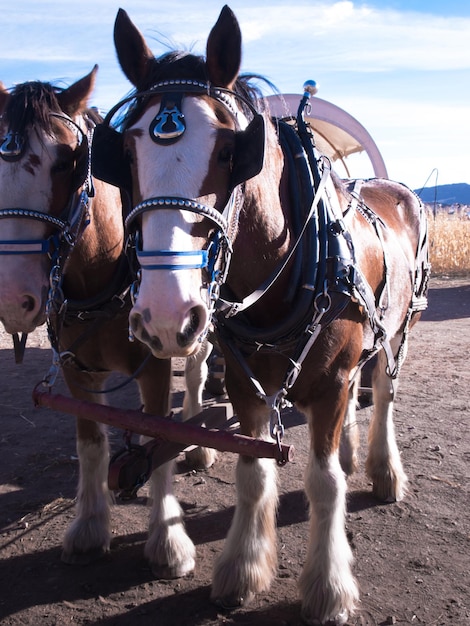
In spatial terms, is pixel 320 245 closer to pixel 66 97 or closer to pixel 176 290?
pixel 176 290

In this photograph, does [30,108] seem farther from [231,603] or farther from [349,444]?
[349,444]

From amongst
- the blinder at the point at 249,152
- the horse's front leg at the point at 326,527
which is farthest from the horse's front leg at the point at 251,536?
the blinder at the point at 249,152

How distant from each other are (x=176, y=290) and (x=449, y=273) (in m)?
11.4

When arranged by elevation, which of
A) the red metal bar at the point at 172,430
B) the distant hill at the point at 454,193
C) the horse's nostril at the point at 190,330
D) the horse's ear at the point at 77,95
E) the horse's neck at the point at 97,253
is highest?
the distant hill at the point at 454,193

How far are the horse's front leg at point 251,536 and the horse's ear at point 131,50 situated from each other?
1399 millimetres

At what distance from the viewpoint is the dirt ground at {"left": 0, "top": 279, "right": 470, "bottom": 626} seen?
2514 millimetres

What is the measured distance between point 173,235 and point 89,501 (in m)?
1.83

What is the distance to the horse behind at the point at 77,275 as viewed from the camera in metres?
2.18

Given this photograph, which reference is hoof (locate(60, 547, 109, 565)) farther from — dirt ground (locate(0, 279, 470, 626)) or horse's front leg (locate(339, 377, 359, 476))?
horse's front leg (locate(339, 377, 359, 476))

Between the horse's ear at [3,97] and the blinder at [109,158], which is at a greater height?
the horse's ear at [3,97]

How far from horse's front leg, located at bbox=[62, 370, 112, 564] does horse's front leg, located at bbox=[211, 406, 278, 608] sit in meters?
0.65

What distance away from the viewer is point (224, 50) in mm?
1980

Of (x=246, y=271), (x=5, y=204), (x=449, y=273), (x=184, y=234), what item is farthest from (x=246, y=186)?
(x=449, y=273)

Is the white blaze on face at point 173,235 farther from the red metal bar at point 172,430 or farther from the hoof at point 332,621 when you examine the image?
the hoof at point 332,621
